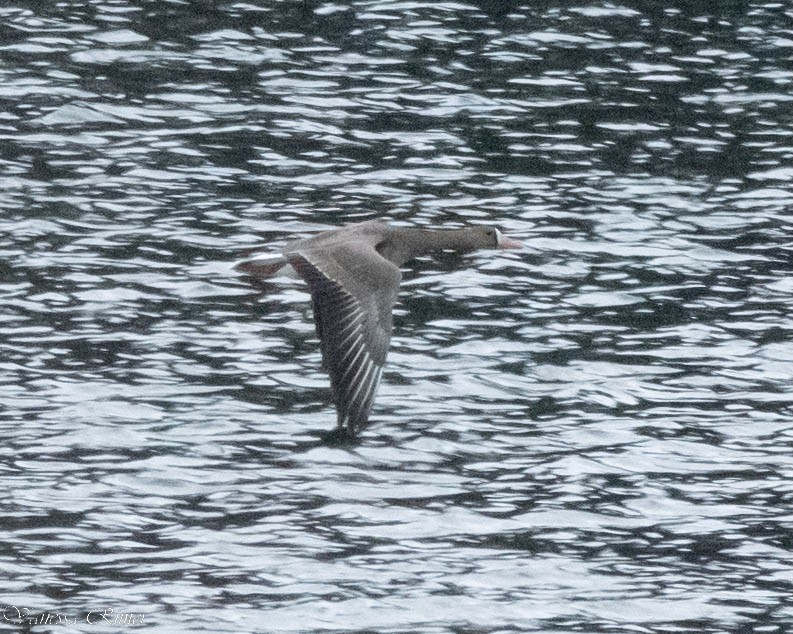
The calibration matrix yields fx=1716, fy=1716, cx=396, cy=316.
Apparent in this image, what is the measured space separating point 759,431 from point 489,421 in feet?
5.89

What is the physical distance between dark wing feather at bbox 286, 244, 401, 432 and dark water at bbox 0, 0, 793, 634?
468 millimetres

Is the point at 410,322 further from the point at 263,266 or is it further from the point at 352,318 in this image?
the point at 352,318

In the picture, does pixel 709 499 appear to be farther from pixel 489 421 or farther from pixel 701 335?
pixel 701 335

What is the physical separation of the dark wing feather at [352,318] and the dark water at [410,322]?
0.47m

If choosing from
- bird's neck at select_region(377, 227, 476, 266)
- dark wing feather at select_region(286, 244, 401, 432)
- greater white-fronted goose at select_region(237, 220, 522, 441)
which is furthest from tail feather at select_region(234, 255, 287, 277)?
bird's neck at select_region(377, 227, 476, 266)

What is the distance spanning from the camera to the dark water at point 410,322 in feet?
30.7

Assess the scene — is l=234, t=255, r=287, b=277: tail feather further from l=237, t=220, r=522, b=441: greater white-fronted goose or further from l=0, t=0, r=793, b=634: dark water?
l=0, t=0, r=793, b=634: dark water

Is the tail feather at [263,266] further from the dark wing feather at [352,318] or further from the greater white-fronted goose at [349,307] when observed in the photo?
A: the dark wing feather at [352,318]

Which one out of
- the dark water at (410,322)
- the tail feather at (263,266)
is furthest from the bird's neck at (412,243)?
the tail feather at (263,266)

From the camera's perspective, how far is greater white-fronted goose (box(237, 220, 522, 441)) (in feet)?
34.7

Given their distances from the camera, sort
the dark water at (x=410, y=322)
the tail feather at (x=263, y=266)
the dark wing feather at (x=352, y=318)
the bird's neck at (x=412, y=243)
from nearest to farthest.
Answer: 1. the dark water at (x=410, y=322)
2. the dark wing feather at (x=352, y=318)
3. the tail feather at (x=263, y=266)
4. the bird's neck at (x=412, y=243)

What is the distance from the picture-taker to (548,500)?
10320mm

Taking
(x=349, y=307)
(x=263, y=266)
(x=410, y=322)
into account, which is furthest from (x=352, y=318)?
(x=410, y=322)

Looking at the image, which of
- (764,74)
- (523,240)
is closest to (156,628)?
(523,240)
